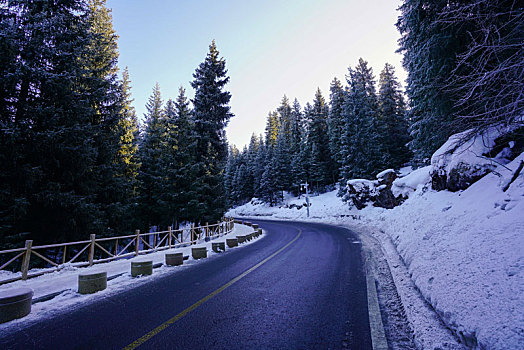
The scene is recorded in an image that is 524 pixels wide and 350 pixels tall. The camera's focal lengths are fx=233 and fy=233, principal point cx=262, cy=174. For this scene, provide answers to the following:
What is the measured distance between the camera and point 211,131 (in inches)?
869

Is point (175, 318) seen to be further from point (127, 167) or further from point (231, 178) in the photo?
point (231, 178)

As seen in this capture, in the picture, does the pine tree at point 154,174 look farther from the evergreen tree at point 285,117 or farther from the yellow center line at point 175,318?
the evergreen tree at point 285,117

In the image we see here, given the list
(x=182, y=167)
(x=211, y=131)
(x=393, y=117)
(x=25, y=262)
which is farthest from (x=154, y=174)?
(x=393, y=117)

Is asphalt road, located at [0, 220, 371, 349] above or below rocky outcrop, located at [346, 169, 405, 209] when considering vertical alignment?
below

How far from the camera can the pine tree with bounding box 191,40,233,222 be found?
20625mm

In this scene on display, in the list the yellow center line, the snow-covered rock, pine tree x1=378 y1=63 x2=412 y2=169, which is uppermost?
pine tree x1=378 y1=63 x2=412 y2=169

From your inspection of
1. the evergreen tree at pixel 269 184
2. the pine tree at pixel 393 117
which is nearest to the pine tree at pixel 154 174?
the evergreen tree at pixel 269 184

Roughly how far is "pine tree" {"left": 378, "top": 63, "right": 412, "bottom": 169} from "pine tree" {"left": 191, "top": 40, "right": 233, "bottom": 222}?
2613 cm

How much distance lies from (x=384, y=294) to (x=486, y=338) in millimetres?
2314

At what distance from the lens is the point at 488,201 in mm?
5715

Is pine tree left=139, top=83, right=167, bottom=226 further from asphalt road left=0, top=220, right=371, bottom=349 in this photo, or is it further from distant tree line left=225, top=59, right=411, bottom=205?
distant tree line left=225, top=59, right=411, bottom=205

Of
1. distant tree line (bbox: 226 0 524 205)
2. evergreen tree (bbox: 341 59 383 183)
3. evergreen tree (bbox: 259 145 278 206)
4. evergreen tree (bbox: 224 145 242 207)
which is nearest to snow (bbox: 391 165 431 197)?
distant tree line (bbox: 226 0 524 205)

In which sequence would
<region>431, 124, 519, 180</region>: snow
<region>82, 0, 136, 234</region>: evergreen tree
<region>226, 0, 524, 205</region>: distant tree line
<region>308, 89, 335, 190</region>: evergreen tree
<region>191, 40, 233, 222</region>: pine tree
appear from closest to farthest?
<region>431, 124, 519, 180</region>: snow, <region>226, 0, 524, 205</region>: distant tree line, <region>82, 0, 136, 234</region>: evergreen tree, <region>191, 40, 233, 222</region>: pine tree, <region>308, 89, 335, 190</region>: evergreen tree

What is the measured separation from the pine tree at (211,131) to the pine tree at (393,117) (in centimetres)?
2613
